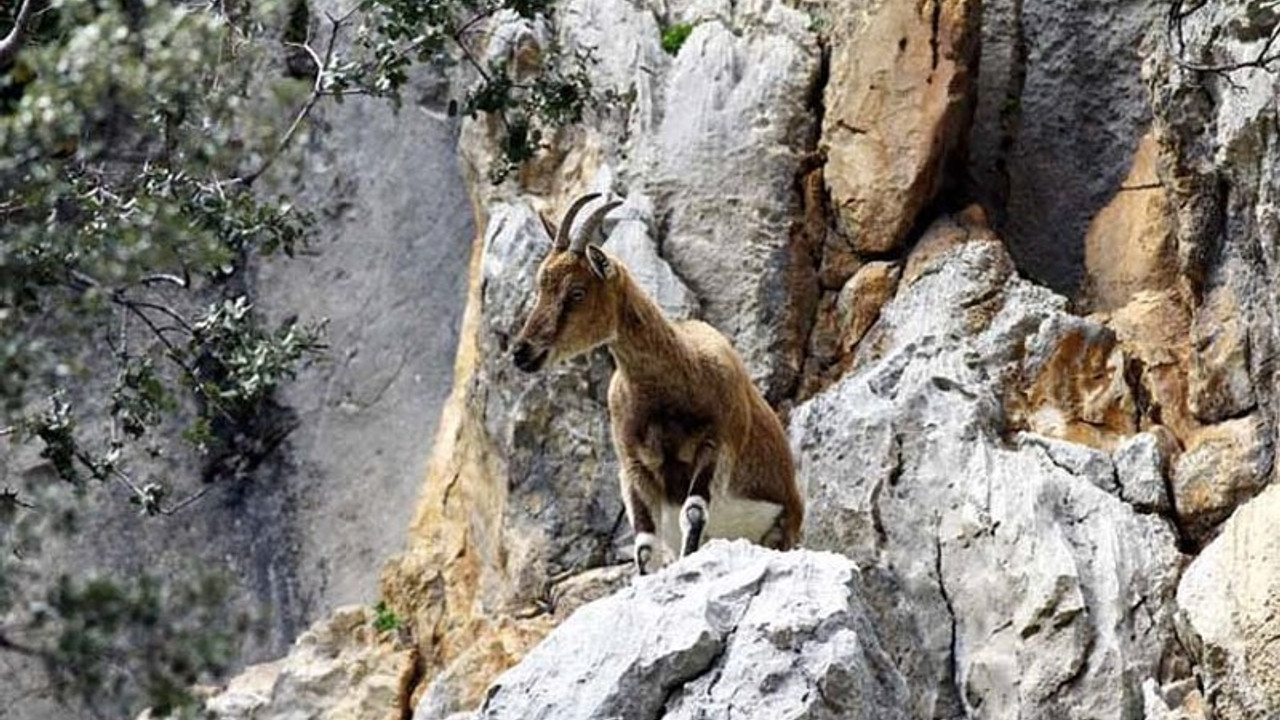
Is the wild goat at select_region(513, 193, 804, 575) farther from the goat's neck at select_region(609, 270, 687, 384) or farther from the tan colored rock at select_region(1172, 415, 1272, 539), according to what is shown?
the tan colored rock at select_region(1172, 415, 1272, 539)

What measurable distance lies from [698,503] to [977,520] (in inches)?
66.1

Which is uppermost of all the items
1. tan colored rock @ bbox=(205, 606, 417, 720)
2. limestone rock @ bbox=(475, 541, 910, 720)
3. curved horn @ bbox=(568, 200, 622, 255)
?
curved horn @ bbox=(568, 200, 622, 255)

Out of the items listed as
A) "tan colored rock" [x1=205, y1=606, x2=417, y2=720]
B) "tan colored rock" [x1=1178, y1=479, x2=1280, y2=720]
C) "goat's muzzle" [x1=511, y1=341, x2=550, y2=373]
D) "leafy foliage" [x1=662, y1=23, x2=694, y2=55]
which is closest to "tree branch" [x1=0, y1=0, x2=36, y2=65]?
"goat's muzzle" [x1=511, y1=341, x2=550, y2=373]

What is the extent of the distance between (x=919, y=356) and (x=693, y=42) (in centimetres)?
287

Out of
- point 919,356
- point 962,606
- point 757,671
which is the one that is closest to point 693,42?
point 919,356

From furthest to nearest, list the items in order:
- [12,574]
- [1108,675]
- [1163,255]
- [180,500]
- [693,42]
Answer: [180,500], [693,42], [1163,255], [1108,675], [12,574]

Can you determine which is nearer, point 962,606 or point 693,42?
point 962,606

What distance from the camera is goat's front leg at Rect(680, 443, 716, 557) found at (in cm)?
1153

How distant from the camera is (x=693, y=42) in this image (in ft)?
48.9

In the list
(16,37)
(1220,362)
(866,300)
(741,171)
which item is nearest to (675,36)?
(741,171)

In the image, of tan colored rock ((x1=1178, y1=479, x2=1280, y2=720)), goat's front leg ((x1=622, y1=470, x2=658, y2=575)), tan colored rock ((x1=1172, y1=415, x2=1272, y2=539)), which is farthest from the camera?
tan colored rock ((x1=1172, y1=415, x2=1272, y2=539))

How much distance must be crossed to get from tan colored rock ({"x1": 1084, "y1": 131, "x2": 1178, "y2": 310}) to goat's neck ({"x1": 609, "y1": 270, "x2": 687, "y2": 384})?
3441 millimetres

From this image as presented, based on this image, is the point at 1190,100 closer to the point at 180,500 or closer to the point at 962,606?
the point at 962,606

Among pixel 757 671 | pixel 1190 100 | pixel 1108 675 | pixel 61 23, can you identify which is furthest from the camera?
pixel 1190 100
